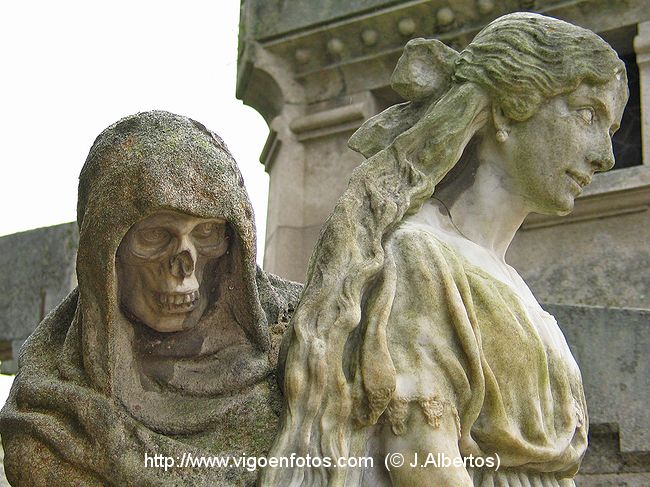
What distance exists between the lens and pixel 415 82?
4211 millimetres

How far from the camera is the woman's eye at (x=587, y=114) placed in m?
4.09

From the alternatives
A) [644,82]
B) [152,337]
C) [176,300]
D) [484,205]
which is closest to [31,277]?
[644,82]

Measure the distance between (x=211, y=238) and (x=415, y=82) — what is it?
82cm

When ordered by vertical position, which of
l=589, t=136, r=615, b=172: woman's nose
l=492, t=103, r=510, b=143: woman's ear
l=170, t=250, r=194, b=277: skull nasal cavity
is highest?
l=492, t=103, r=510, b=143: woman's ear

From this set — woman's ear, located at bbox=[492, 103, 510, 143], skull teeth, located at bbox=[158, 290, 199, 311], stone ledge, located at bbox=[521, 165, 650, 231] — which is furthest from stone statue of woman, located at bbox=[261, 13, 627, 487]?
stone ledge, located at bbox=[521, 165, 650, 231]

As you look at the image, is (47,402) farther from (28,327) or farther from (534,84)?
(28,327)

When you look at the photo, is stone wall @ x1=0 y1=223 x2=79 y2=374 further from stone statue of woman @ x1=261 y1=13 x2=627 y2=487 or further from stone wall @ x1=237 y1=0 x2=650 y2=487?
stone statue of woman @ x1=261 y1=13 x2=627 y2=487

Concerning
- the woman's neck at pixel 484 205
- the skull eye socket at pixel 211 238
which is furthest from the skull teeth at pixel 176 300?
the woman's neck at pixel 484 205

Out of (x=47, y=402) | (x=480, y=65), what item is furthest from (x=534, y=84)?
(x=47, y=402)

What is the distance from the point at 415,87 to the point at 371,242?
2.07ft

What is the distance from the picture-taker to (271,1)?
7426mm

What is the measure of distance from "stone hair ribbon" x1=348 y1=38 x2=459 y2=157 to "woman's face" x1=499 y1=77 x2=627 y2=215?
28 cm

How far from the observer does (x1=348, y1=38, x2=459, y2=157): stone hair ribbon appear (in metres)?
4.21

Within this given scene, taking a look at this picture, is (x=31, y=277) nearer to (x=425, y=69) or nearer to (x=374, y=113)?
(x=374, y=113)
